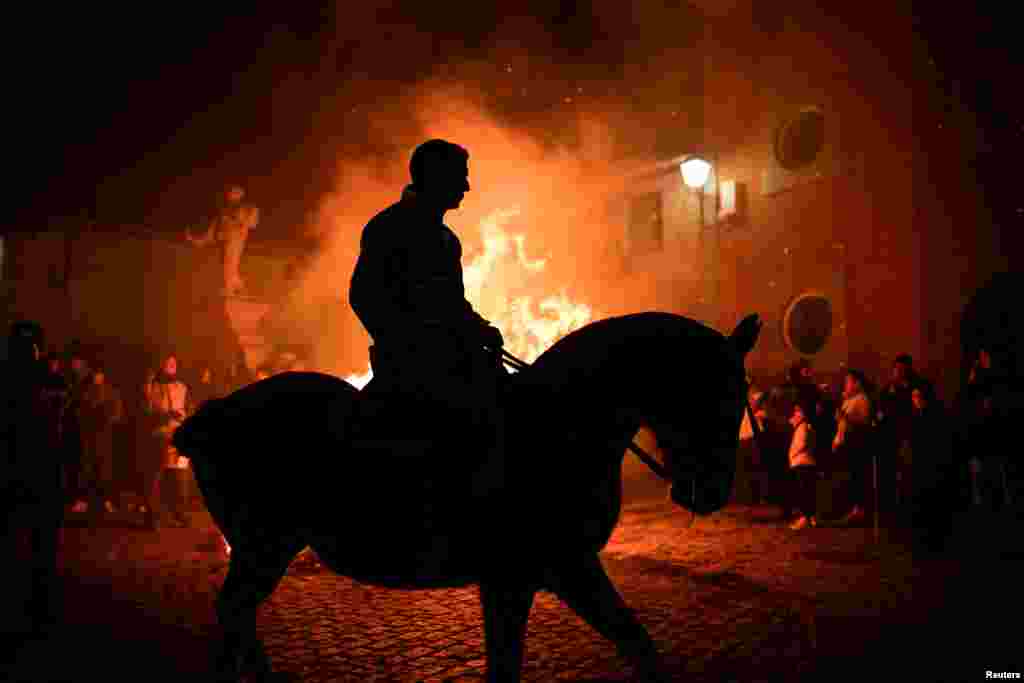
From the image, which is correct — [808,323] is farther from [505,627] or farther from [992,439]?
[505,627]

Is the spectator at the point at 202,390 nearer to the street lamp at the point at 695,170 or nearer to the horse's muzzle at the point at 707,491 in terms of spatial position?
the horse's muzzle at the point at 707,491

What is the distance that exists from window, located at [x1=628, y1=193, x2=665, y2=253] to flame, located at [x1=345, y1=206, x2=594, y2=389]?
3188mm

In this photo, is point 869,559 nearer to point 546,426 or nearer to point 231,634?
point 546,426

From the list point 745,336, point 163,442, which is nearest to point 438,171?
point 745,336

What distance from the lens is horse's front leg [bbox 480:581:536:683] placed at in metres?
3.17

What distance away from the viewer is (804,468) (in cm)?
1060

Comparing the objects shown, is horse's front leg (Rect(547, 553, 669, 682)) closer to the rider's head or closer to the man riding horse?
the man riding horse

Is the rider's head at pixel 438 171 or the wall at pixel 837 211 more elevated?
the wall at pixel 837 211

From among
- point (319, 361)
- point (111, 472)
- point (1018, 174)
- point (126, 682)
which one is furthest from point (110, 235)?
point (1018, 174)

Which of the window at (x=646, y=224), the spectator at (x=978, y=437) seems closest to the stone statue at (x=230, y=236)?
the window at (x=646, y=224)

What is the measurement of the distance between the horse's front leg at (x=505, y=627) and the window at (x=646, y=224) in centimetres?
2053

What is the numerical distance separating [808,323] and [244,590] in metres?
16.2

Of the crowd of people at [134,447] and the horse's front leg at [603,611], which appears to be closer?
the horse's front leg at [603,611]

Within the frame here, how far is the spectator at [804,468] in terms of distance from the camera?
→ 10484 millimetres
